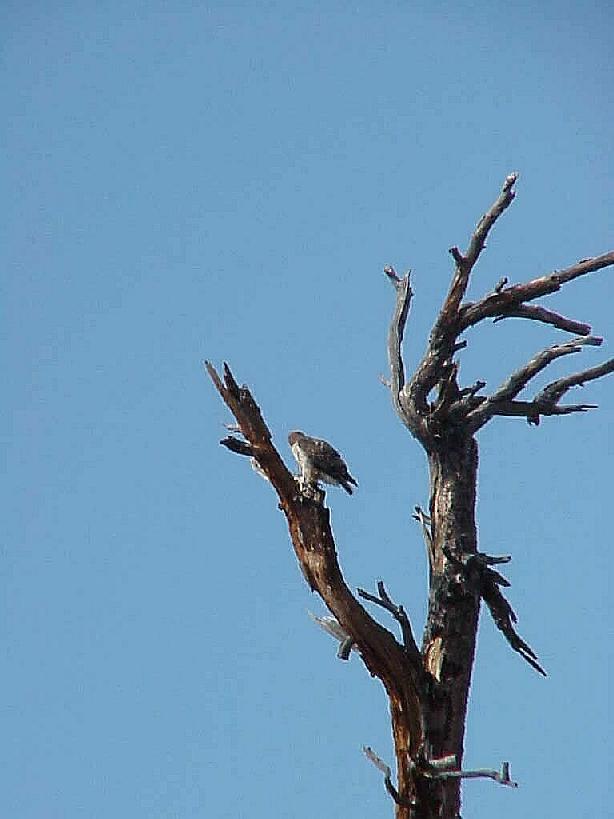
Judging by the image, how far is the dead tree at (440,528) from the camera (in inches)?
311

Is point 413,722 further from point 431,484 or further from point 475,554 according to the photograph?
point 431,484

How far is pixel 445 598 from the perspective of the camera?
8375mm

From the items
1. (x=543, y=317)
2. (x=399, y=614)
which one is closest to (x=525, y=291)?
(x=543, y=317)

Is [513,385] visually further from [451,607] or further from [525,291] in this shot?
[451,607]

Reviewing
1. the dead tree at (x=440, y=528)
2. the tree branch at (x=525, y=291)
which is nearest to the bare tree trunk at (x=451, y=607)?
the dead tree at (x=440, y=528)

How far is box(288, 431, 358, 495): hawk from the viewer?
9914 millimetres

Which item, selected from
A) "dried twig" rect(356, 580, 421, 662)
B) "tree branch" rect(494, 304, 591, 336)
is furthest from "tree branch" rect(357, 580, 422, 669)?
"tree branch" rect(494, 304, 591, 336)

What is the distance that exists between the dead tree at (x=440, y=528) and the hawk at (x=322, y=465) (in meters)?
0.99

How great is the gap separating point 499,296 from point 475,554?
196cm

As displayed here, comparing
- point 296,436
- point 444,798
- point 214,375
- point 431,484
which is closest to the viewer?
point 444,798

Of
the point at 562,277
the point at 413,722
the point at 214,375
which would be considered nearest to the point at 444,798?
the point at 413,722

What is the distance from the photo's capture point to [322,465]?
9.95 metres

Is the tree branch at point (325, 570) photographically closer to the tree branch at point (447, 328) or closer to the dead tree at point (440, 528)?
the dead tree at point (440, 528)

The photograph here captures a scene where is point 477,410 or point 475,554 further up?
point 477,410
